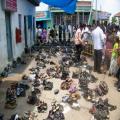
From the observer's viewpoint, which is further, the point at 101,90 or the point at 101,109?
the point at 101,90

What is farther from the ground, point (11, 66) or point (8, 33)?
point (8, 33)

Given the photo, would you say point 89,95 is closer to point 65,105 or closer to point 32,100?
point 65,105

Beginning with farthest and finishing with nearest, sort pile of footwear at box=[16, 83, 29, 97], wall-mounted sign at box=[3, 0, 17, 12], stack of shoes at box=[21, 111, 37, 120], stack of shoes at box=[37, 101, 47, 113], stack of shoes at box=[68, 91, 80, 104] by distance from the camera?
wall-mounted sign at box=[3, 0, 17, 12]
pile of footwear at box=[16, 83, 29, 97]
stack of shoes at box=[68, 91, 80, 104]
stack of shoes at box=[37, 101, 47, 113]
stack of shoes at box=[21, 111, 37, 120]

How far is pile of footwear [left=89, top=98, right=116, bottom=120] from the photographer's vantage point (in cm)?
764

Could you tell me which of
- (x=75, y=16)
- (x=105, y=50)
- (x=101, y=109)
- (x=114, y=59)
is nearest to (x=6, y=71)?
(x=114, y=59)

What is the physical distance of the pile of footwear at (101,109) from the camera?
→ 764 cm

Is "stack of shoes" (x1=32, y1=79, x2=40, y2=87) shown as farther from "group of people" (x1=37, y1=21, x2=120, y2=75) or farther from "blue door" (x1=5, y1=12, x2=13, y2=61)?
"blue door" (x1=5, y1=12, x2=13, y2=61)

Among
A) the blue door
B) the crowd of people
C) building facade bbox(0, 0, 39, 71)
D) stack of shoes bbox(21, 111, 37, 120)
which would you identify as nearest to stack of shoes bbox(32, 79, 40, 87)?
building facade bbox(0, 0, 39, 71)

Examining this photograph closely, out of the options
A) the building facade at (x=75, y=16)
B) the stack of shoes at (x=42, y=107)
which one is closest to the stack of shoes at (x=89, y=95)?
the stack of shoes at (x=42, y=107)

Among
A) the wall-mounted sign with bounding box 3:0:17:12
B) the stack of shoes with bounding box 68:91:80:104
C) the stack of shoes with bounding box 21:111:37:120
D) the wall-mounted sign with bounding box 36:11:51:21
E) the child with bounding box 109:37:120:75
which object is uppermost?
the wall-mounted sign with bounding box 3:0:17:12

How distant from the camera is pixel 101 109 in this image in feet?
26.5

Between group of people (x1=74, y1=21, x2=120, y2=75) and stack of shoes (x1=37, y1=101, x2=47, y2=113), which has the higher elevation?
group of people (x1=74, y1=21, x2=120, y2=75)

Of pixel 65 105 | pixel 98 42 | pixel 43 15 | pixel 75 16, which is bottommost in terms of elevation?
pixel 65 105

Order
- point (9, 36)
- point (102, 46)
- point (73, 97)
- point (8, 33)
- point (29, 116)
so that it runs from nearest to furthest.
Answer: point (29, 116) → point (73, 97) → point (102, 46) → point (8, 33) → point (9, 36)
